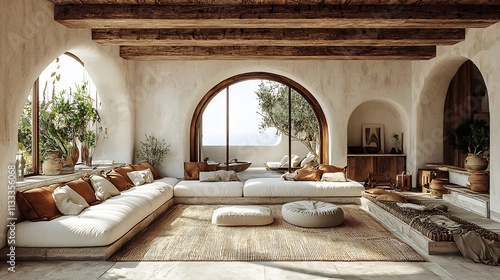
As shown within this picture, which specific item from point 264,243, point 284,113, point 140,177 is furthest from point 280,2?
point 284,113

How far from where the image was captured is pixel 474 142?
298 inches

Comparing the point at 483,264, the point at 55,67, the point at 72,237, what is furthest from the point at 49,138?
the point at 483,264

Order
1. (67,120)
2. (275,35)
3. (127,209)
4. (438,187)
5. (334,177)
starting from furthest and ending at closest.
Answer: (438,187)
(334,177)
(275,35)
(67,120)
(127,209)

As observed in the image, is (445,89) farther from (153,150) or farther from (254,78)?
(153,150)

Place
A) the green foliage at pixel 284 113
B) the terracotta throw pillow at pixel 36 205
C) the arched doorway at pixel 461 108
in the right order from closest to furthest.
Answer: the terracotta throw pillow at pixel 36 205, the arched doorway at pixel 461 108, the green foliage at pixel 284 113

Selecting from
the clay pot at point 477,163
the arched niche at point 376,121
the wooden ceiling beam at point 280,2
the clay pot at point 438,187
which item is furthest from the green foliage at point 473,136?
the wooden ceiling beam at point 280,2

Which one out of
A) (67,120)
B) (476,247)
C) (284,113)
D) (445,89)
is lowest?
(476,247)

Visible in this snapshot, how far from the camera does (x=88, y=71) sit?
7.82m

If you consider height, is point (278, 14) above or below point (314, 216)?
above

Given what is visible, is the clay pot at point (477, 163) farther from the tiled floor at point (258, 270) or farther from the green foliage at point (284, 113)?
the green foliage at point (284, 113)

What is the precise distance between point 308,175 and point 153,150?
3.52m

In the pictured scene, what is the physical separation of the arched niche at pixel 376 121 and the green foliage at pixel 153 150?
15.7 ft

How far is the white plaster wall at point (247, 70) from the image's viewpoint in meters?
9.09

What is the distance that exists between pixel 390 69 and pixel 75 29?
6.75m
